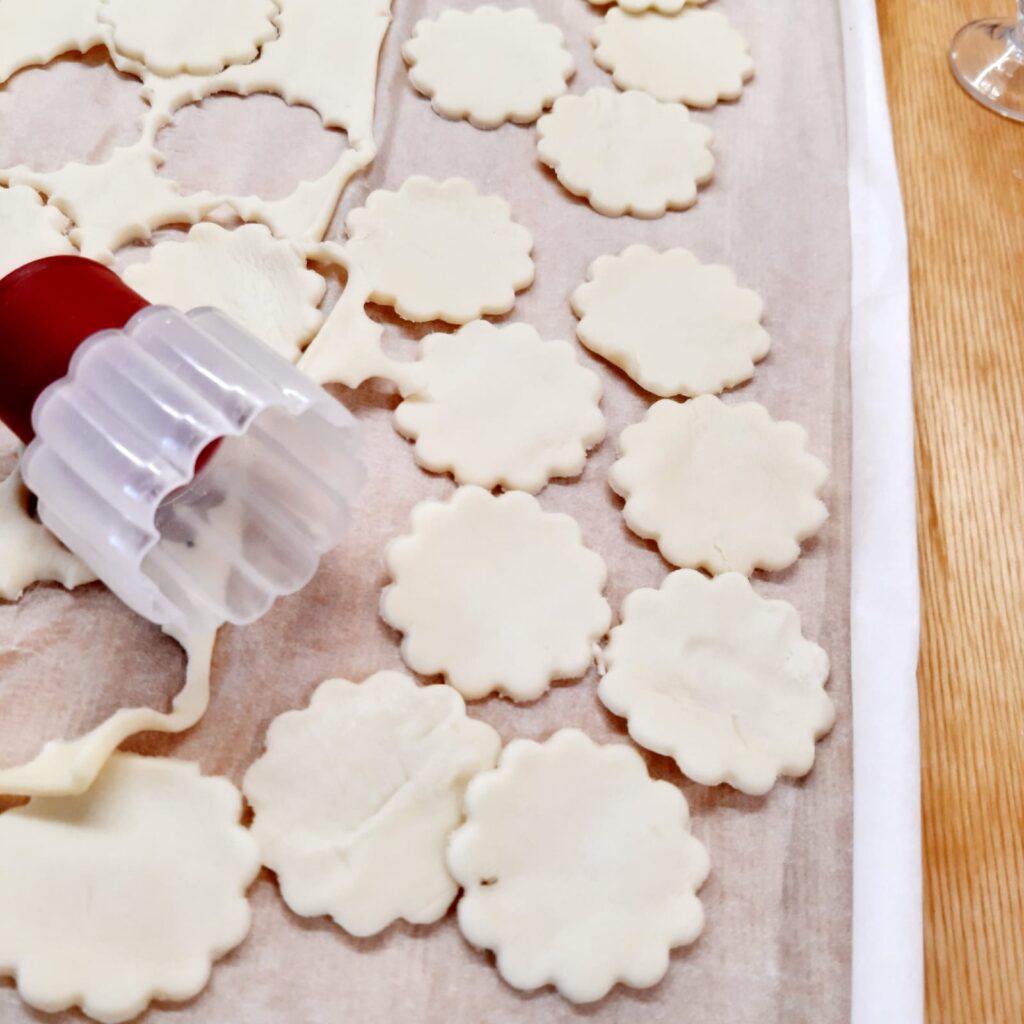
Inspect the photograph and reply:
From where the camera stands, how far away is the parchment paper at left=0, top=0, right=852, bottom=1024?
490 mm

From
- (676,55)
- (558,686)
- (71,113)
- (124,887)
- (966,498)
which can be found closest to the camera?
(124,887)

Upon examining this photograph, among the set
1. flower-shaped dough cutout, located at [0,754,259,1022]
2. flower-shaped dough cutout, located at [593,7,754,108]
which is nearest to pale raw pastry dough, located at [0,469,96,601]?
flower-shaped dough cutout, located at [0,754,259,1022]

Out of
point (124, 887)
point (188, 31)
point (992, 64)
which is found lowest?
point (124, 887)

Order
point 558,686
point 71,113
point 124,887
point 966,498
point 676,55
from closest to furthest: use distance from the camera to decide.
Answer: point 124,887, point 558,686, point 966,498, point 71,113, point 676,55

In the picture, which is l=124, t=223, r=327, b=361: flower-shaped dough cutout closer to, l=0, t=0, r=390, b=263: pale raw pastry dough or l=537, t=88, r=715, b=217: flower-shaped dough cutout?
l=0, t=0, r=390, b=263: pale raw pastry dough

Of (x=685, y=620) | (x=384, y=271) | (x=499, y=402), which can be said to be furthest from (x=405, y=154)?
(x=685, y=620)

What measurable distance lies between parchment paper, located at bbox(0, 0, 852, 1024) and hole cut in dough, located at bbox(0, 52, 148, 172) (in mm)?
14

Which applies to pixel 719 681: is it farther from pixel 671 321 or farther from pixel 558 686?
pixel 671 321

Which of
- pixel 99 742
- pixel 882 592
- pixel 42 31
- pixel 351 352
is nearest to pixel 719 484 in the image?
pixel 882 592

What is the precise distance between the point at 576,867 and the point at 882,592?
10.2 inches

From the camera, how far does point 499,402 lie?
68 centimetres

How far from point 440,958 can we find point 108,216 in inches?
20.9

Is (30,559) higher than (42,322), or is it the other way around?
(42,322)

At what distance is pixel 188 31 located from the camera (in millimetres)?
846
